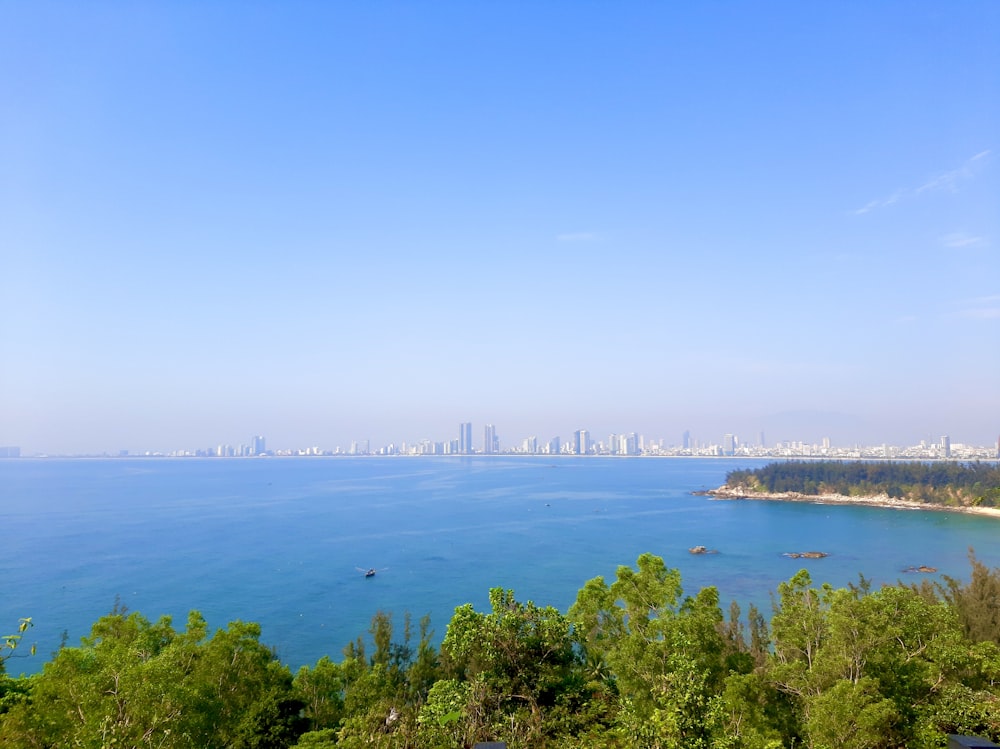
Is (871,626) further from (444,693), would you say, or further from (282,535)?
(282,535)

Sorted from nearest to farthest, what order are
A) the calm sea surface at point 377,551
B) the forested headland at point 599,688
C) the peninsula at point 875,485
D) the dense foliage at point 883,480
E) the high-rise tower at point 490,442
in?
1. the forested headland at point 599,688
2. the calm sea surface at point 377,551
3. the peninsula at point 875,485
4. the dense foliage at point 883,480
5. the high-rise tower at point 490,442

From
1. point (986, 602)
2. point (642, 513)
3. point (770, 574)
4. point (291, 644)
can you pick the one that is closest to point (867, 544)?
point (770, 574)

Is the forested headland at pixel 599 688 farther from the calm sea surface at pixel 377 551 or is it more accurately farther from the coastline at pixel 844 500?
the coastline at pixel 844 500

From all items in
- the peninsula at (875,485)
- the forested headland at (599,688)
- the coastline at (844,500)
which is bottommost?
the coastline at (844,500)

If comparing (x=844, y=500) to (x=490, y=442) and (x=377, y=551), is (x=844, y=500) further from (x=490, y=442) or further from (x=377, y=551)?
(x=490, y=442)

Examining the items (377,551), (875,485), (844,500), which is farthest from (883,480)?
(377,551)

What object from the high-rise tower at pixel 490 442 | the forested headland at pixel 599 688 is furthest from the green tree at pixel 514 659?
the high-rise tower at pixel 490 442

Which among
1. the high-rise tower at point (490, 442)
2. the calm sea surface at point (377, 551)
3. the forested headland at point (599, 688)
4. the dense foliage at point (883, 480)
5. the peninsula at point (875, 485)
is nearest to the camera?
the forested headland at point (599, 688)

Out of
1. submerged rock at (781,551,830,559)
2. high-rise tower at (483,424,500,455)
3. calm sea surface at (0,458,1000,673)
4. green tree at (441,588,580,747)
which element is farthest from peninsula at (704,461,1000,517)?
high-rise tower at (483,424,500,455)
